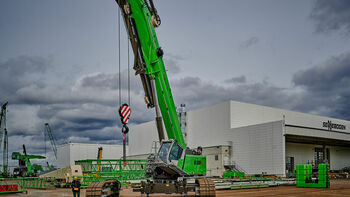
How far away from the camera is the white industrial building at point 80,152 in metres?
79.4

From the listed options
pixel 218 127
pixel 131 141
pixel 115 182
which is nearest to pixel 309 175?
pixel 115 182

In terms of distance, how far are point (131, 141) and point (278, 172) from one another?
36666 mm

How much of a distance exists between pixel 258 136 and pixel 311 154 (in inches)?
746

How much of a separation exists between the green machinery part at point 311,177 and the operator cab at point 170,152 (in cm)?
1389

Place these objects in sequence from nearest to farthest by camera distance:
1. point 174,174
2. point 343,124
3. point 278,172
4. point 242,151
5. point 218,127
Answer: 1. point 174,174
2. point 278,172
3. point 242,151
4. point 218,127
5. point 343,124

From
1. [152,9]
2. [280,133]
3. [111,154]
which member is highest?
[152,9]

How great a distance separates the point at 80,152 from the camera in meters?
80.1

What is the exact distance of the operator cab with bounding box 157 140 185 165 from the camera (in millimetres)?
14625

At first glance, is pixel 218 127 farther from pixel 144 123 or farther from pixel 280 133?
pixel 144 123

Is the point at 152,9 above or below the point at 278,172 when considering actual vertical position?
above

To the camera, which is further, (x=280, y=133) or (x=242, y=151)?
(x=242, y=151)

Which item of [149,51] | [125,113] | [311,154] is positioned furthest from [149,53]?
[311,154]

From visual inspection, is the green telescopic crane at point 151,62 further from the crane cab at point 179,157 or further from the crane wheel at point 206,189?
the crane wheel at point 206,189

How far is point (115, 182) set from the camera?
1662 cm
